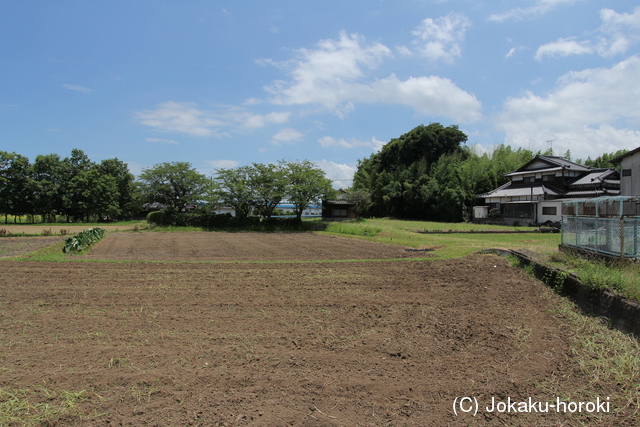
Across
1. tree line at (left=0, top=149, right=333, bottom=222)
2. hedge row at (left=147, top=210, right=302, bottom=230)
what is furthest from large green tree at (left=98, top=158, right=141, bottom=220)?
hedge row at (left=147, top=210, right=302, bottom=230)

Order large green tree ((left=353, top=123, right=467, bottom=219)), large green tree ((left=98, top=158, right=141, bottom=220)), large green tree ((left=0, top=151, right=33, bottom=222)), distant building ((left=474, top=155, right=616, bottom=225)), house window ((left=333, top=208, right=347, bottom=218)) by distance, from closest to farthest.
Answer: distant building ((left=474, top=155, right=616, bottom=225))
large green tree ((left=0, top=151, right=33, bottom=222))
house window ((left=333, top=208, right=347, bottom=218))
large green tree ((left=353, top=123, right=467, bottom=219))
large green tree ((left=98, top=158, right=141, bottom=220))

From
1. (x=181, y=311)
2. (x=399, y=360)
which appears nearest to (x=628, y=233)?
(x=399, y=360)

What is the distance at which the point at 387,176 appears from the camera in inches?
1791

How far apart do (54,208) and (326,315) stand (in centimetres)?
4608

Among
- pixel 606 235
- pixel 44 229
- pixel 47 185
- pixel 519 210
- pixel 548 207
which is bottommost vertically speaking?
pixel 44 229

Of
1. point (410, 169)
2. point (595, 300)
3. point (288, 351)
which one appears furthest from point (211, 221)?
point (595, 300)

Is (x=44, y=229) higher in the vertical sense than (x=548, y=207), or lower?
lower

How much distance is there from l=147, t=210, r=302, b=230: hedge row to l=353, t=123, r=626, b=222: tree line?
12305 mm

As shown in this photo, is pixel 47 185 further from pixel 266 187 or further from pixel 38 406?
pixel 38 406

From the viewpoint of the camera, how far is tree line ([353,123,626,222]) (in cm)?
3750

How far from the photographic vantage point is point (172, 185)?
1294 inches

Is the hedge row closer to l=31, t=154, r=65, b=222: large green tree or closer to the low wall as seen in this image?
l=31, t=154, r=65, b=222: large green tree

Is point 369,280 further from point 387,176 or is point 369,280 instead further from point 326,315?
point 387,176

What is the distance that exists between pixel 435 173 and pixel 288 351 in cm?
3924
